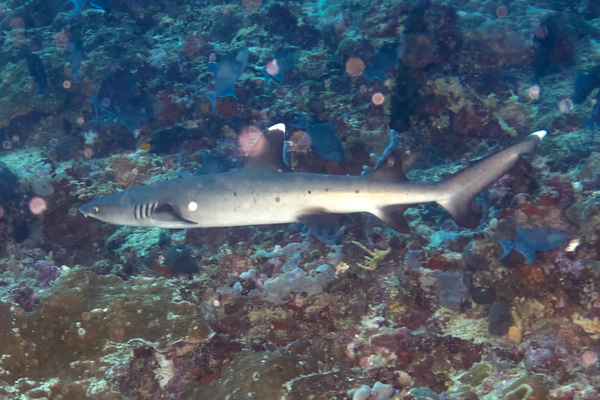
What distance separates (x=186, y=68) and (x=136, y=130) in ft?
7.95

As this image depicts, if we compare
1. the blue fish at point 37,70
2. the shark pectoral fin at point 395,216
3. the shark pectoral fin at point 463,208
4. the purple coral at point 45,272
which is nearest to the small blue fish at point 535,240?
the shark pectoral fin at point 463,208

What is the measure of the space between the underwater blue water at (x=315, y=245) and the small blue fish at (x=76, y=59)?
834 mm

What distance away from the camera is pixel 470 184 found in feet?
10.3

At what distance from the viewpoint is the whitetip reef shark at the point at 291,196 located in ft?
10.3

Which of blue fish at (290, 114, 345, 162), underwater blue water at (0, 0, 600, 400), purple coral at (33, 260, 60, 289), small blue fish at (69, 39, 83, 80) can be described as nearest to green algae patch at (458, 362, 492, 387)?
underwater blue water at (0, 0, 600, 400)

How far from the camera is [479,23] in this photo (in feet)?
24.8

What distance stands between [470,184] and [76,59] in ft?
27.6

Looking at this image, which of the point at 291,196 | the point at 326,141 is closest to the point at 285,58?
the point at 326,141

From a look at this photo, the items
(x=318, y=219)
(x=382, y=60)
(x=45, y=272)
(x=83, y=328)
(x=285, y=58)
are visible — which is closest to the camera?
(x=83, y=328)

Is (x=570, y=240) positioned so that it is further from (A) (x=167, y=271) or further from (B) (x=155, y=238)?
(B) (x=155, y=238)

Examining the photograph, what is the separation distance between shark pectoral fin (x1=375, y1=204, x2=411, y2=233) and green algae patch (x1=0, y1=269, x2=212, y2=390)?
2.06 meters

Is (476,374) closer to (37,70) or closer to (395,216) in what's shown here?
(395,216)

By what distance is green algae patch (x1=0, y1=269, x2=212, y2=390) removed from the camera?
2.85 m

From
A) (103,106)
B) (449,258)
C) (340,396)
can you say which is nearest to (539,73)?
(449,258)
